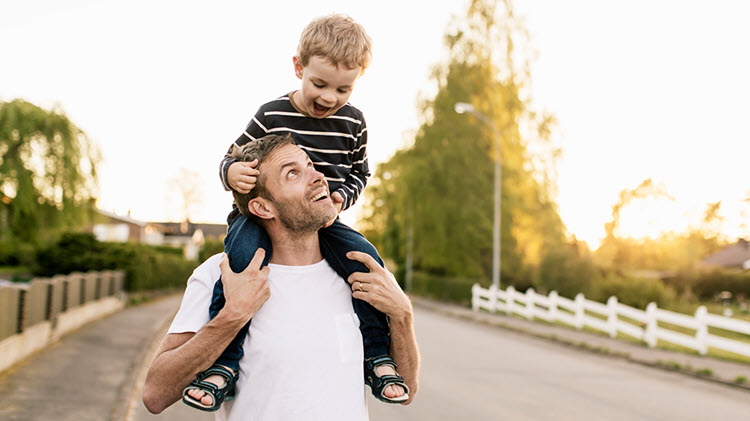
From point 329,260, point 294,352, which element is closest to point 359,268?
point 329,260

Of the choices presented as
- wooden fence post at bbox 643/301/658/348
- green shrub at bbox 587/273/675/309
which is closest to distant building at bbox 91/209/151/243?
green shrub at bbox 587/273/675/309

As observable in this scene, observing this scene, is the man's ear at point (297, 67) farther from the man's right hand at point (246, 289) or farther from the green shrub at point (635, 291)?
the green shrub at point (635, 291)

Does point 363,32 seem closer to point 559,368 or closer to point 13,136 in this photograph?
point 559,368

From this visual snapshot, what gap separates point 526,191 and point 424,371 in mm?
20549

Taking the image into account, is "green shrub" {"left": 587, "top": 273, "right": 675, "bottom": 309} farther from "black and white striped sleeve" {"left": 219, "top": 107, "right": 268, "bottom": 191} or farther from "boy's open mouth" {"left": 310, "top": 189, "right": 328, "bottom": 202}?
"boy's open mouth" {"left": 310, "top": 189, "right": 328, "bottom": 202}

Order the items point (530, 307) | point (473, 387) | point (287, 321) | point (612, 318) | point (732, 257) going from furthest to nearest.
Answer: point (732, 257) → point (530, 307) → point (612, 318) → point (473, 387) → point (287, 321)

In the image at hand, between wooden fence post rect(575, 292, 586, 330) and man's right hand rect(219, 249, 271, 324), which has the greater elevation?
man's right hand rect(219, 249, 271, 324)

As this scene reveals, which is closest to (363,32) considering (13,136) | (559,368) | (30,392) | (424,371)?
(30,392)

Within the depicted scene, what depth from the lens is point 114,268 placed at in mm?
27438

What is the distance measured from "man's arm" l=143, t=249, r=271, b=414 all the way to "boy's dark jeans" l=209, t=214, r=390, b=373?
0.21 ft

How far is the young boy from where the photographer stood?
91.3 inches

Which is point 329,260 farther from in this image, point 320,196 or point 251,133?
point 251,133

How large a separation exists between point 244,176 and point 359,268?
0.48 m

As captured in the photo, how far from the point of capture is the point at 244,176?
7.58 feet
